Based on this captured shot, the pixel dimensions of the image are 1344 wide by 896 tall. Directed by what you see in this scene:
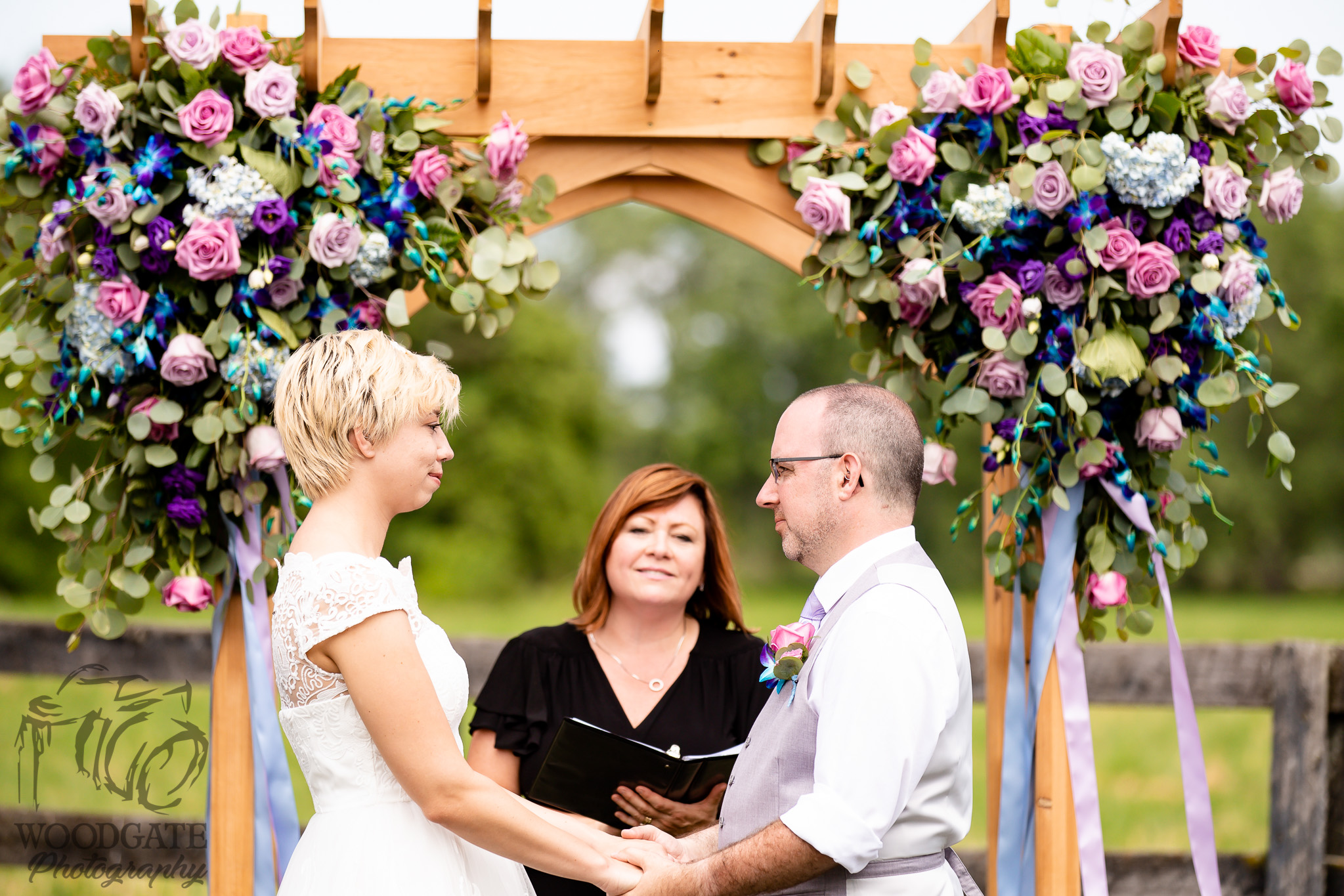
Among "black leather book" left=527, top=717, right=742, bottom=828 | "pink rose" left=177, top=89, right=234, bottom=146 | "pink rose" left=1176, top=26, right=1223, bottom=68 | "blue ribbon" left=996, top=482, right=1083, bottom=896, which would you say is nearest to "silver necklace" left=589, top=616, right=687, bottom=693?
"black leather book" left=527, top=717, right=742, bottom=828

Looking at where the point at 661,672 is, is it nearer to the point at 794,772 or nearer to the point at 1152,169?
the point at 794,772

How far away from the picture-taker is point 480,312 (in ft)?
9.08

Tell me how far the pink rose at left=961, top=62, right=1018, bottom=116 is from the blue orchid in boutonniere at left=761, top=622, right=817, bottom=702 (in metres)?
1.41

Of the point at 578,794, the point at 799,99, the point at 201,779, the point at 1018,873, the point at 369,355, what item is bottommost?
the point at 201,779

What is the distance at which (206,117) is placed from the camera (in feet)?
8.23

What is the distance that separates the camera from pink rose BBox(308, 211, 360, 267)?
253 centimetres

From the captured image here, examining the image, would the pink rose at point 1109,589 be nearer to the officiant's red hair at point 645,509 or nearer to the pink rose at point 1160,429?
the pink rose at point 1160,429

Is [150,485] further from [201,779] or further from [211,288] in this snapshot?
[201,779]

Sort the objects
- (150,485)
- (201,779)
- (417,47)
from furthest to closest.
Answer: (201,779) < (417,47) < (150,485)

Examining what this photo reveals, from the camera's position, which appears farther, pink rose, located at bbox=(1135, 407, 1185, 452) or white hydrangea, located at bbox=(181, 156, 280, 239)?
pink rose, located at bbox=(1135, 407, 1185, 452)

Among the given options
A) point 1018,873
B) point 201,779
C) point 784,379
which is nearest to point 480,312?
point 1018,873

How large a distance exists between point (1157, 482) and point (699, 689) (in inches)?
52.0

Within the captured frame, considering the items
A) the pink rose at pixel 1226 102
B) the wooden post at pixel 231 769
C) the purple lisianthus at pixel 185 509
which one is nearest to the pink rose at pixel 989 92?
the pink rose at pixel 1226 102

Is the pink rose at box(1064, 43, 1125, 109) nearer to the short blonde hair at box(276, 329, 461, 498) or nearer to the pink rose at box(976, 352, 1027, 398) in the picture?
the pink rose at box(976, 352, 1027, 398)
